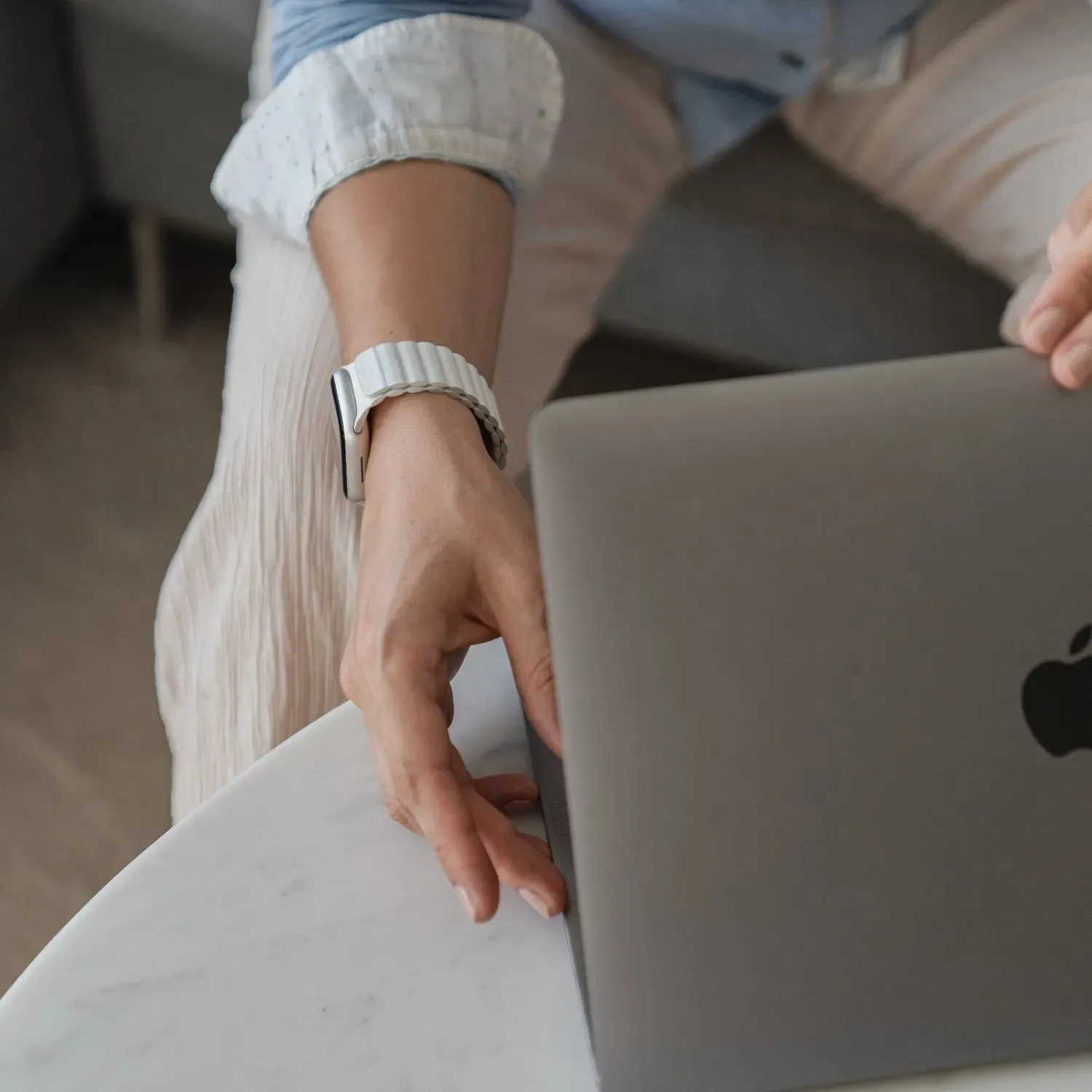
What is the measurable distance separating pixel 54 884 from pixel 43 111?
33.3 inches

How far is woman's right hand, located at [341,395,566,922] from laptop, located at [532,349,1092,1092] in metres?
0.09

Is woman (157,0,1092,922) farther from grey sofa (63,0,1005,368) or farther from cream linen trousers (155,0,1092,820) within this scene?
grey sofa (63,0,1005,368)

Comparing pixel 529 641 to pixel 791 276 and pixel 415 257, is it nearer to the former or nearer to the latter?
pixel 415 257

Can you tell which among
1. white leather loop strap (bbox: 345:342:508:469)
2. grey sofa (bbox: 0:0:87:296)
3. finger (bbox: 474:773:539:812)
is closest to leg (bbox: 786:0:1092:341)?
white leather loop strap (bbox: 345:342:508:469)

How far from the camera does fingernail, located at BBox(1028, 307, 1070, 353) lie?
416 mm

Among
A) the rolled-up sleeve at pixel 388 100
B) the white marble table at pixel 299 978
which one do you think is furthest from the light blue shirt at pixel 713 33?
the white marble table at pixel 299 978

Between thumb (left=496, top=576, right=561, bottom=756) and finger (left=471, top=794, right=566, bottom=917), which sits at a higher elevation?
thumb (left=496, top=576, right=561, bottom=756)

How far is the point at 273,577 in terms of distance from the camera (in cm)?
70

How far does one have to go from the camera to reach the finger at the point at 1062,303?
1.37ft

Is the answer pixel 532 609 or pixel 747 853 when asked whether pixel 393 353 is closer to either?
pixel 532 609

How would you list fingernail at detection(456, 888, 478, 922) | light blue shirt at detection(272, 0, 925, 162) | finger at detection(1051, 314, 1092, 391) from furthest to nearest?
light blue shirt at detection(272, 0, 925, 162) < fingernail at detection(456, 888, 478, 922) < finger at detection(1051, 314, 1092, 391)

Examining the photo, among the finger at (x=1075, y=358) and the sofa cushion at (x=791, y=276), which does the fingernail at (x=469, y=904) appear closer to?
the finger at (x=1075, y=358)

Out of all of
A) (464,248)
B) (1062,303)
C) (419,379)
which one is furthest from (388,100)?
(1062,303)

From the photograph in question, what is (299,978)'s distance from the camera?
0.50m
